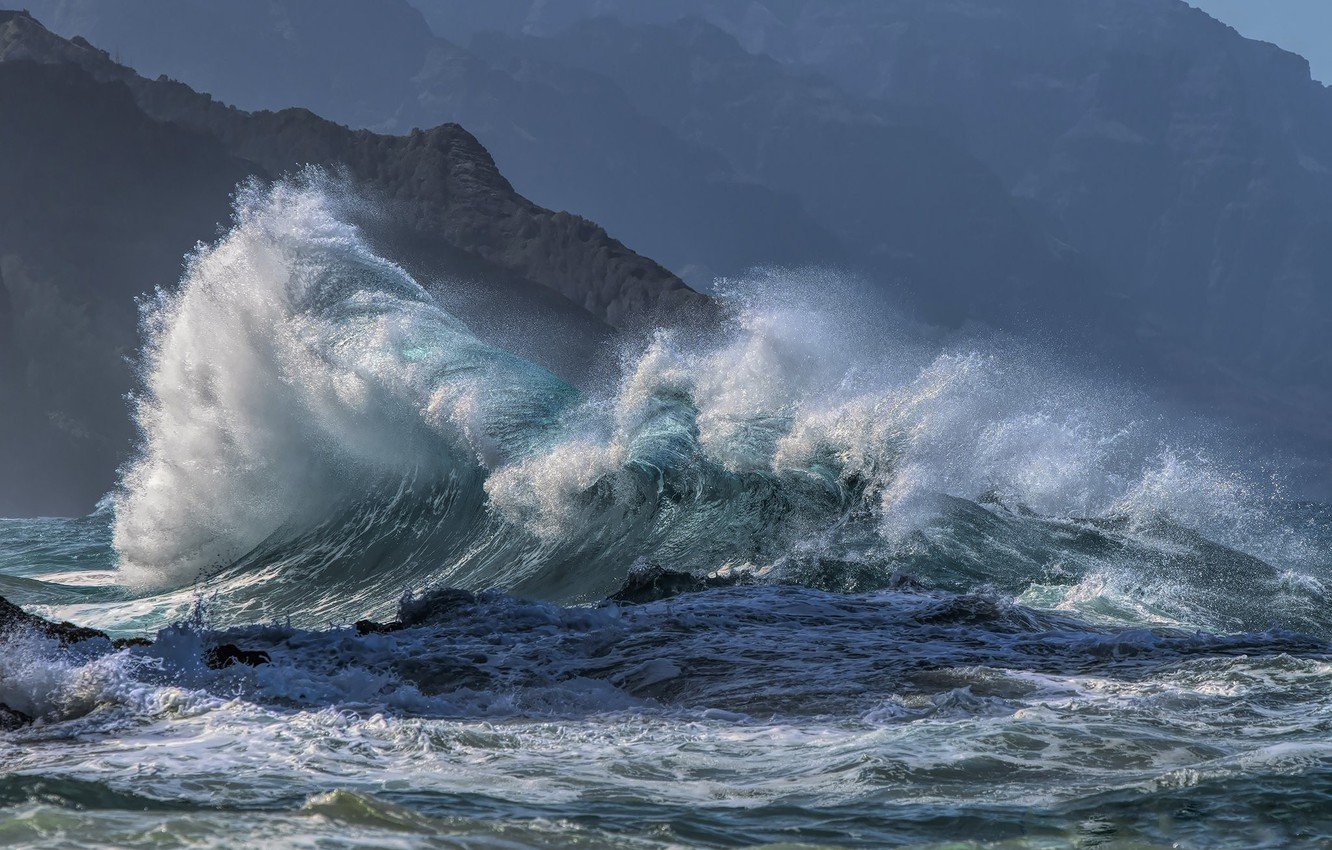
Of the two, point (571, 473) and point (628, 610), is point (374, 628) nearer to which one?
point (628, 610)

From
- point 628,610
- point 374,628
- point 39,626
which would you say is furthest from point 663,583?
point 39,626

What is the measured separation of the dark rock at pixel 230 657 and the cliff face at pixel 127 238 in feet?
144

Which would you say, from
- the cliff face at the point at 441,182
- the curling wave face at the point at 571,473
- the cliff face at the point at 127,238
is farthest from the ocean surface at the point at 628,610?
the cliff face at the point at 441,182

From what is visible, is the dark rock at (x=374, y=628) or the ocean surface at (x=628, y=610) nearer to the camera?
the ocean surface at (x=628, y=610)

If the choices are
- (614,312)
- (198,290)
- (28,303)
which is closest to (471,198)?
(614,312)

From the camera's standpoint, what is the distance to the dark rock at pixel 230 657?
7868mm

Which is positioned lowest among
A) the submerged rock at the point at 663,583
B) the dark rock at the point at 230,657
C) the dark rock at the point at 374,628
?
the dark rock at the point at 230,657

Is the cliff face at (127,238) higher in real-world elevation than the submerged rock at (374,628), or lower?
higher

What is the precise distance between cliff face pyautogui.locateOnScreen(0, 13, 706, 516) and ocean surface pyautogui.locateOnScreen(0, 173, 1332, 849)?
25.8 metres

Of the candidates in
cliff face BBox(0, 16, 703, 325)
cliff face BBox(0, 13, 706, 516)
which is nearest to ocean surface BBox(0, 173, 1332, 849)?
cliff face BBox(0, 13, 706, 516)

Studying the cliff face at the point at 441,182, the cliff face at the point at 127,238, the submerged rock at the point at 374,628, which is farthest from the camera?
the cliff face at the point at 441,182

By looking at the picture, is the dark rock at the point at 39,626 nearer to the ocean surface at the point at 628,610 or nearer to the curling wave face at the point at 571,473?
the ocean surface at the point at 628,610

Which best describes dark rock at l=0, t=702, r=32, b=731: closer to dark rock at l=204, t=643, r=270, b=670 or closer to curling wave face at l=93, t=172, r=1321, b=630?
dark rock at l=204, t=643, r=270, b=670

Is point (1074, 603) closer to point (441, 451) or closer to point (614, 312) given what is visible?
point (441, 451)
